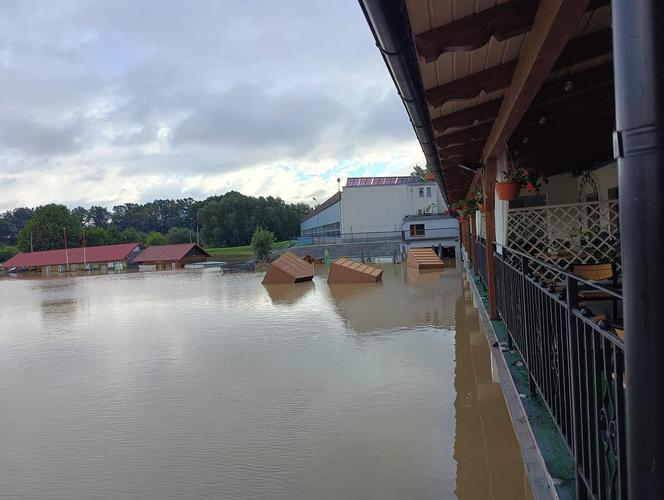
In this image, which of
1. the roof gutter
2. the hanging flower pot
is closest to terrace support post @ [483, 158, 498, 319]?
the hanging flower pot

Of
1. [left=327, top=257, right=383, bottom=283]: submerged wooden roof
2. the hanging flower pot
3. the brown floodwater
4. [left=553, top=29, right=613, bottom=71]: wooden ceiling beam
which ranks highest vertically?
[left=553, top=29, right=613, bottom=71]: wooden ceiling beam

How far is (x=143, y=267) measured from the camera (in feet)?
165

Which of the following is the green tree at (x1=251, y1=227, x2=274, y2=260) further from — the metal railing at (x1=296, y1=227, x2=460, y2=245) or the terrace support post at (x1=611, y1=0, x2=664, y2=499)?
the terrace support post at (x1=611, y1=0, x2=664, y2=499)

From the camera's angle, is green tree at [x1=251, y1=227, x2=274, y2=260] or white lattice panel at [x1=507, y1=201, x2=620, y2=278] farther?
green tree at [x1=251, y1=227, x2=274, y2=260]

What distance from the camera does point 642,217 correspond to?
108 centimetres

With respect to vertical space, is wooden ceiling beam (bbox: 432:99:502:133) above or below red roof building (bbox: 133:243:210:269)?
above

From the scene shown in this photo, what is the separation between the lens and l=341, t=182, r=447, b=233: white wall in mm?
45156

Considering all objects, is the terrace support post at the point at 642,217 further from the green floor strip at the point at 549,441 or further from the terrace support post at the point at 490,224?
the terrace support post at the point at 490,224

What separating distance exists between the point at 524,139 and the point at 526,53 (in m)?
4.85

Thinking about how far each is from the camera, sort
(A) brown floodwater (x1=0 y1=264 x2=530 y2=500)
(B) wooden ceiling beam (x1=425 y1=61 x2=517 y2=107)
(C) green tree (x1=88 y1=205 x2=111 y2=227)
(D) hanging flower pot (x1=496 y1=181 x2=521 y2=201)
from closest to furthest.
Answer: (A) brown floodwater (x1=0 y1=264 x2=530 y2=500)
(B) wooden ceiling beam (x1=425 y1=61 x2=517 y2=107)
(D) hanging flower pot (x1=496 y1=181 x2=521 y2=201)
(C) green tree (x1=88 y1=205 x2=111 y2=227)

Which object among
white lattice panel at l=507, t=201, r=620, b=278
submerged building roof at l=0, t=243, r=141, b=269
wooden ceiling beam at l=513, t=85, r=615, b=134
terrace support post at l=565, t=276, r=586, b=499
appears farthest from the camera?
submerged building roof at l=0, t=243, r=141, b=269

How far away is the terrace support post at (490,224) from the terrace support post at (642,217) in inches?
213

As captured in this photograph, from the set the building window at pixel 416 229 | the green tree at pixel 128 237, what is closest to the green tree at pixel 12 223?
the green tree at pixel 128 237

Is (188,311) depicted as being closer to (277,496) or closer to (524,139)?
(524,139)
